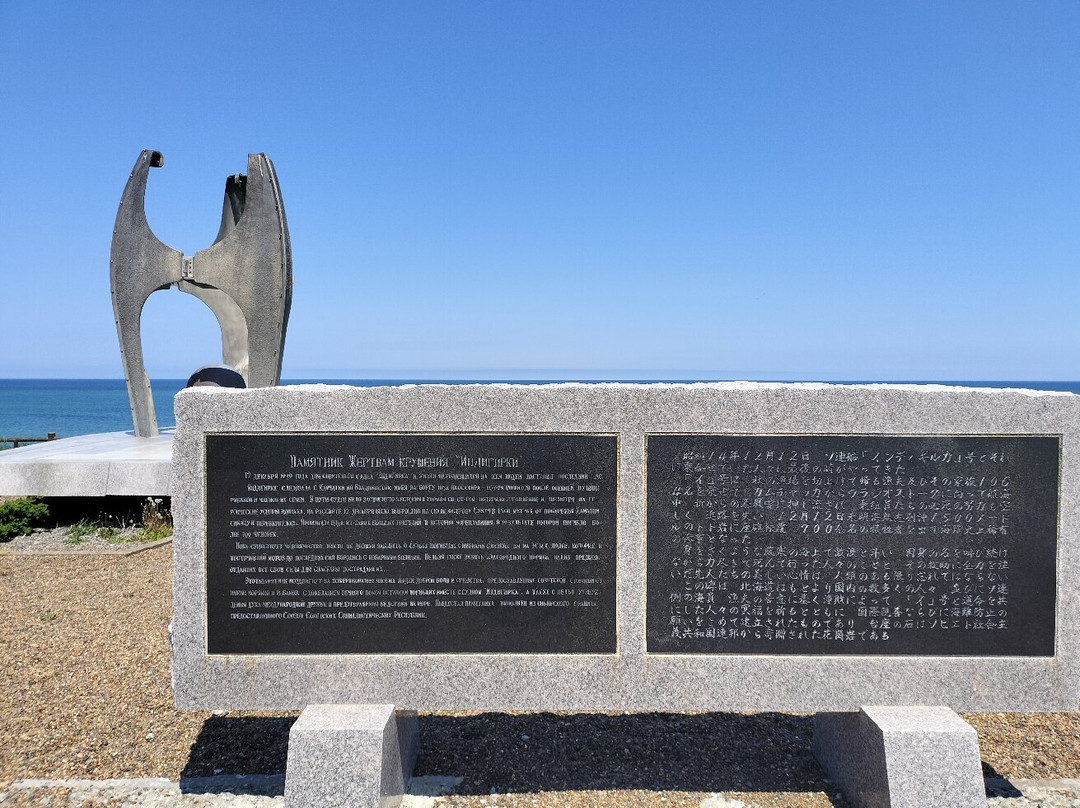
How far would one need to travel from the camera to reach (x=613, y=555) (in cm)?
349

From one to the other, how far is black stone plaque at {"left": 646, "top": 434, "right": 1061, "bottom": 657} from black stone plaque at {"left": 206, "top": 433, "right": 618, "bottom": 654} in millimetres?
433

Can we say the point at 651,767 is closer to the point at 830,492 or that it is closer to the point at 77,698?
the point at 830,492

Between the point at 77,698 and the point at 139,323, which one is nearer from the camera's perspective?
the point at 77,698

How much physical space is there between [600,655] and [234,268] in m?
9.66

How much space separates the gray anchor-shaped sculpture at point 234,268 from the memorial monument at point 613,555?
7638 mm

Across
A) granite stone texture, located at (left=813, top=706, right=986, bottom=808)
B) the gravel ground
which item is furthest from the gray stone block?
granite stone texture, located at (left=813, top=706, right=986, bottom=808)

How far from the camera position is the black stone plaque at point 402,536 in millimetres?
3482

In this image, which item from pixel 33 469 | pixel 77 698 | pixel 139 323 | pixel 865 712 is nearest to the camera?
pixel 865 712

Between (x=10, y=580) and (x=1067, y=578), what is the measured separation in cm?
957

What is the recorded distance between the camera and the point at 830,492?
136 inches

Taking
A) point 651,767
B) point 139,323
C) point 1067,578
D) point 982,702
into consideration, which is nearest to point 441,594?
point 651,767

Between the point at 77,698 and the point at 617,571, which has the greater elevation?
the point at 617,571

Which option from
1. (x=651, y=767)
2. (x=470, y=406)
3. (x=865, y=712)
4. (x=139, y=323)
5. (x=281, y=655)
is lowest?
(x=651, y=767)

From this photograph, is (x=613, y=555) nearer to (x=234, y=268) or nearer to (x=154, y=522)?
(x=154, y=522)
